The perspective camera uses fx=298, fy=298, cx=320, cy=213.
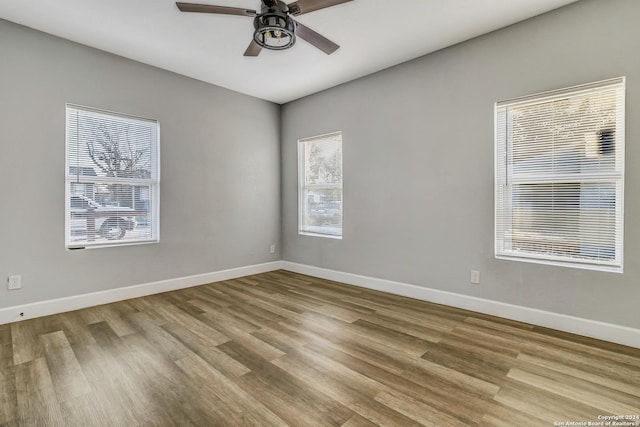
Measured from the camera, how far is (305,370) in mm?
2031

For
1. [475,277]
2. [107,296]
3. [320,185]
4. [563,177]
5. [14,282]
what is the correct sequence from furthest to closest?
[320,185] < [107,296] < [475,277] < [14,282] < [563,177]

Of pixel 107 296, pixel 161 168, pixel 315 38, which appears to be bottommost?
pixel 107 296

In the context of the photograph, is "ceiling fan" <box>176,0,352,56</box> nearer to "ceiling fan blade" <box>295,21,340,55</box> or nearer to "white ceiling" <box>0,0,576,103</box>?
"ceiling fan blade" <box>295,21,340,55</box>

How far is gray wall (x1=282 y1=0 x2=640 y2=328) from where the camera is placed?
7.89 ft

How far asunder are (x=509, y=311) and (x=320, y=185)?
2.91 metres

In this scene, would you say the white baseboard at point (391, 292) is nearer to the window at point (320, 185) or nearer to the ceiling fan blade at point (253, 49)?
the window at point (320, 185)

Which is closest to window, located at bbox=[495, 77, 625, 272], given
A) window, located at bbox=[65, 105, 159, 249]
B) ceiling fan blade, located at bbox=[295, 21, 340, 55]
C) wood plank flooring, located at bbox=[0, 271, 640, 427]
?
wood plank flooring, located at bbox=[0, 271, 640, 427]

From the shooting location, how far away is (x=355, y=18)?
274 cm

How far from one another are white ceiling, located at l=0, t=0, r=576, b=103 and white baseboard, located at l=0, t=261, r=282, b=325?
8.92 ft

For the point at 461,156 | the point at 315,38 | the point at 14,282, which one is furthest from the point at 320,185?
the point at 14,282

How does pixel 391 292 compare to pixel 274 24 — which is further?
pixel 391 292

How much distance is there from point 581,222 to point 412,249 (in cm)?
156

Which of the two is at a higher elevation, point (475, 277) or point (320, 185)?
point (320, 185)

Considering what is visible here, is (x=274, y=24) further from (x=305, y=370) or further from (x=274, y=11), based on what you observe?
(x=305, y=370)
